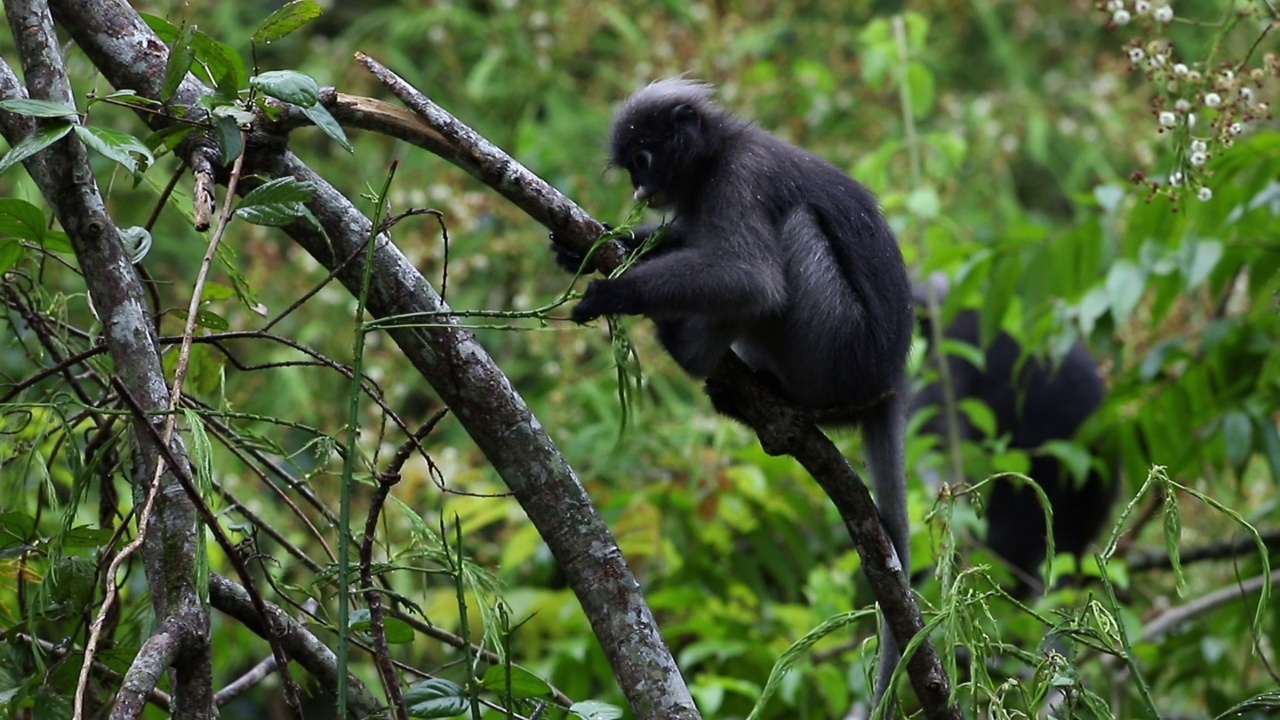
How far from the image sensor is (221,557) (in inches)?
200

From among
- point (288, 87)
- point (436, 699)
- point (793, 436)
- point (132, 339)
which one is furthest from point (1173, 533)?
point (132, 339)

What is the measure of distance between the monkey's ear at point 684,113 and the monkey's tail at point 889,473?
1030 millimetres

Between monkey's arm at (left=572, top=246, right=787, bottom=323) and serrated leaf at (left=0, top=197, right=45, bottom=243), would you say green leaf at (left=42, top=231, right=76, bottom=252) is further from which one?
monkey's arm at (left=572, top=246, right=787, bottom=323)

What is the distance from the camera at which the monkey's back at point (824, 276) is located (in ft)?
12.1

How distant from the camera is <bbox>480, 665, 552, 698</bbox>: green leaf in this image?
90.6 inches

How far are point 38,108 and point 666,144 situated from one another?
2.19 meters

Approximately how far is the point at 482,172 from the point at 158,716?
6.47 feet

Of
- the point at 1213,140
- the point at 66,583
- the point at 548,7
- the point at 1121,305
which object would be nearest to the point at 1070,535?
the point at 1121,305

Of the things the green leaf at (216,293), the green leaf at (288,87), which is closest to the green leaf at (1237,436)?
the green leaf at (216,293)

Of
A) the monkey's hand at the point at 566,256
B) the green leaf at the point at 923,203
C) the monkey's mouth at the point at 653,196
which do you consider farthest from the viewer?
the green leaf at the point at 923,203

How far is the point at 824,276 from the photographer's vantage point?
12.2 ft

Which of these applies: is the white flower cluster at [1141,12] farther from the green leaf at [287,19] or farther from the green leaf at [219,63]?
the green leaf at [219,63]

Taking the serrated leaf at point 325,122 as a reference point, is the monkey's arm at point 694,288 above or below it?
below

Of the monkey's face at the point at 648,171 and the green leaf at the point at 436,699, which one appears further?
the monkey's face at the point at 648,171
